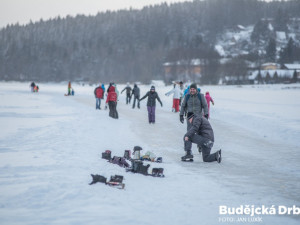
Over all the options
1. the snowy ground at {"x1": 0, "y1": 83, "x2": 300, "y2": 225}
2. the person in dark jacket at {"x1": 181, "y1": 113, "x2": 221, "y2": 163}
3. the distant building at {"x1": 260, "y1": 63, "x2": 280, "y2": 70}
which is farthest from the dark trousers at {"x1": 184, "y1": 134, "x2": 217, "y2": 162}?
the distant building at {"x1": 260, "y1": 63, "x2": 280, "y2": 70}

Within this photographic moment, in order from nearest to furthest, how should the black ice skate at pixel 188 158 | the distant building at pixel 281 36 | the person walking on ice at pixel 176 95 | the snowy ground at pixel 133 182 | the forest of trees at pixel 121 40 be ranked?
1. the snowy ground at pixel 133 182
2. the black ice skate at pixel 188 158
3. the person walking on ice at pixel 176 95
4. the forest of trees at pixel 121 40
5. the distant building at pixel 281 36

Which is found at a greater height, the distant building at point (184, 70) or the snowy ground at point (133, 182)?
the distant building at point (184, 70)

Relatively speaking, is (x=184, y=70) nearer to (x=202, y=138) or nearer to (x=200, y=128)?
(x=200, y=128)

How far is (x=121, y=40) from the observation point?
474 feet

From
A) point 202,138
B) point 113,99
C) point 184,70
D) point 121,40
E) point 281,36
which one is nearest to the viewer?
point 202,138

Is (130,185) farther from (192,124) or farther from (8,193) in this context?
(192,124)

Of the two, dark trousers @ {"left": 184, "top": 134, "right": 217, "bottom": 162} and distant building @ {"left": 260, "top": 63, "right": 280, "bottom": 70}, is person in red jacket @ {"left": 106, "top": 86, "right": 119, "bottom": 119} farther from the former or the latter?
distant building @ {"left": 260, "top": 63, "right": 280, "bottom": 70}

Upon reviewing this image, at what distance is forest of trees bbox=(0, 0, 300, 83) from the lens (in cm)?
12062

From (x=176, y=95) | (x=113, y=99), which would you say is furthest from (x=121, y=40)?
(x=113, y=99)

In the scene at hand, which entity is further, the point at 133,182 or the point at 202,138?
the point at 202,138

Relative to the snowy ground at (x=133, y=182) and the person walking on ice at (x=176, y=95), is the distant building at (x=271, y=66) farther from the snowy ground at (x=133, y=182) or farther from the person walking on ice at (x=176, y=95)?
the snowy ground at (x=133, y=182)

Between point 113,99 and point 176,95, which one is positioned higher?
point 176,95

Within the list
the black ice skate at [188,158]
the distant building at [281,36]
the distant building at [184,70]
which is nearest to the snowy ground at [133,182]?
the black ice skate at [188,158]

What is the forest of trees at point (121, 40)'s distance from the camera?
121 metres
